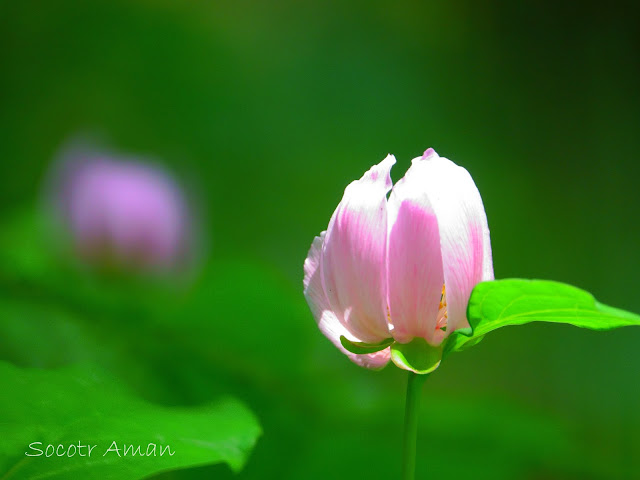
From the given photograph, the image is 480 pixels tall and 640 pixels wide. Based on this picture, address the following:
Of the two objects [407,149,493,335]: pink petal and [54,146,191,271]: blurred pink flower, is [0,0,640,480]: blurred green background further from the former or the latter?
[407,149,493,335]: pink petal

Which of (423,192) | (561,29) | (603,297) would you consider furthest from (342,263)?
(561,29)

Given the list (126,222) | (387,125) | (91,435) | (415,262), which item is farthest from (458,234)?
(387,125)

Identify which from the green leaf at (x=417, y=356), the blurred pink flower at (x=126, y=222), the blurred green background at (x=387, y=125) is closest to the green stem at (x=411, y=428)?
the green leaf at (x=417, y=356)

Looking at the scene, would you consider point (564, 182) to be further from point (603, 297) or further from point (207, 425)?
point (207, 425)

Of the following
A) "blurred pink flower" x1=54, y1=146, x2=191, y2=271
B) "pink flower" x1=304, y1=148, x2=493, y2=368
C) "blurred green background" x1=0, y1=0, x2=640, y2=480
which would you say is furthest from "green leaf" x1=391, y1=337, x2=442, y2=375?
Answer: "blurred green background" x1=0, y1=0, x2=640, y2=480

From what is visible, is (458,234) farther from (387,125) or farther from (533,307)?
(387,125)
